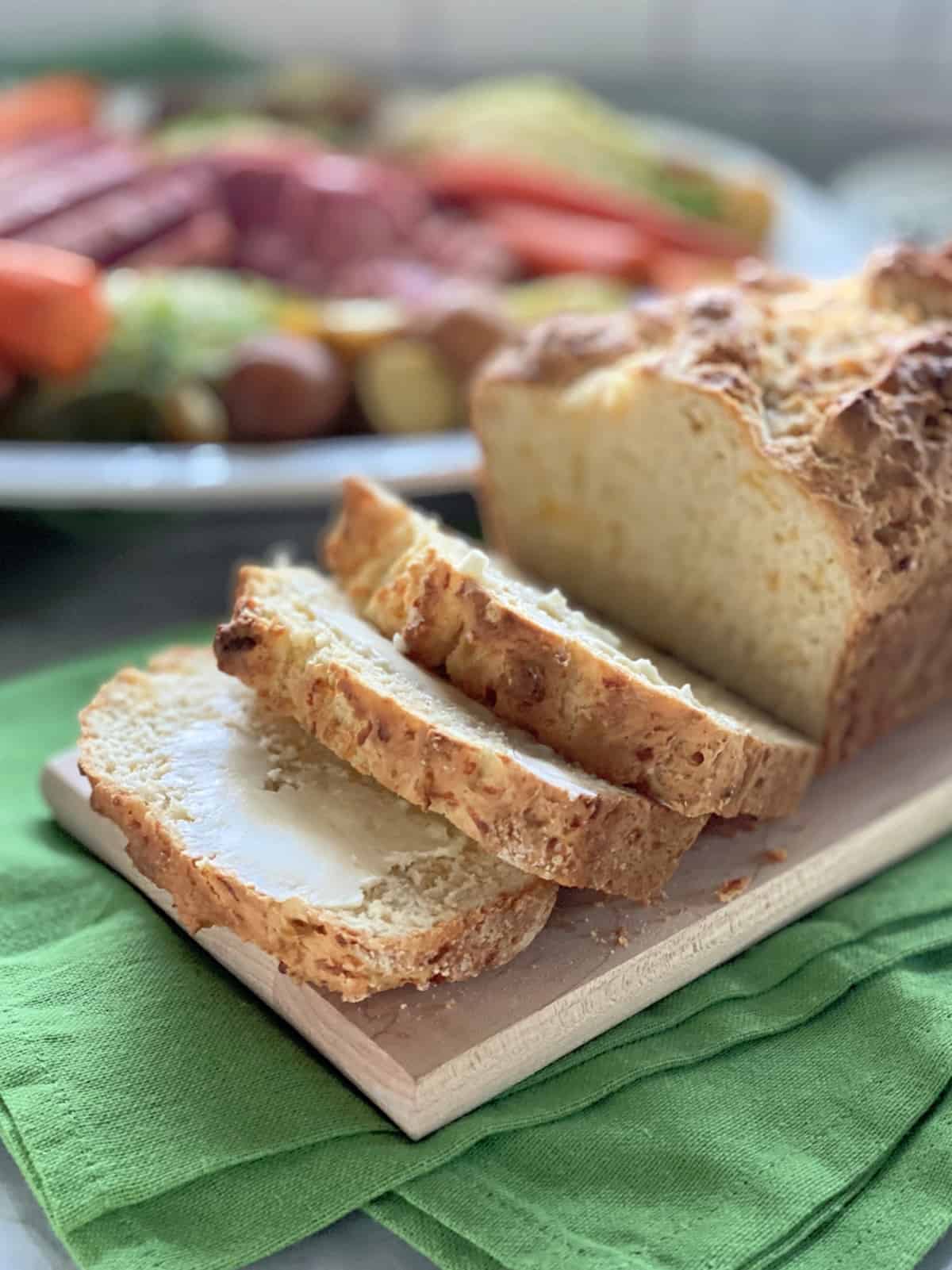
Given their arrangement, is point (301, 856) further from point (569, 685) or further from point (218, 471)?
point (218, 471)

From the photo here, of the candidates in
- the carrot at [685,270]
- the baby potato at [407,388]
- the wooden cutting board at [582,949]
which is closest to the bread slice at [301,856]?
the wooden cutting board at [582,949]

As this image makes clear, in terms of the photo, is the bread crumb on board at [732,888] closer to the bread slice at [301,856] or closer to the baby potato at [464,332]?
the bread slice at [301,856]

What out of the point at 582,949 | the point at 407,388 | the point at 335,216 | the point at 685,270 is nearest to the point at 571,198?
the point at 685,270

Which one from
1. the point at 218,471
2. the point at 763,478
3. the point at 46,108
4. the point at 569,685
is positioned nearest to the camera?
the point at 569,685

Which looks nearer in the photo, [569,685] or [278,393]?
[569,685]

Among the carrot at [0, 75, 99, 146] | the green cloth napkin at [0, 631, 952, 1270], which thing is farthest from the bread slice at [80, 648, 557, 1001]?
the carrot at [0, 75, 99, 146]

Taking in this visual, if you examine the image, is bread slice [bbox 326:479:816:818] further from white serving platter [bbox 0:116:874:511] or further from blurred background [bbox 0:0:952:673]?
blurred background [bbox 0:0:952:673]

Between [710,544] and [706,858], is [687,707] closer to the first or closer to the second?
[706,858]
